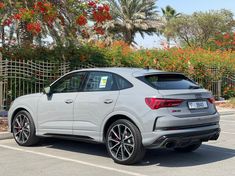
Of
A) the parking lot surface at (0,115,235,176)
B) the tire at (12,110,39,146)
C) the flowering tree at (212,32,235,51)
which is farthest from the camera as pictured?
the flowering tree at (212,32,235,51)

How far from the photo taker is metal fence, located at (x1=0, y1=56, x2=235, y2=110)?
45.7 ft

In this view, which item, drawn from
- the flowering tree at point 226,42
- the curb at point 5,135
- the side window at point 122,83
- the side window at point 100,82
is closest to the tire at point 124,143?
the side window at point 122,83

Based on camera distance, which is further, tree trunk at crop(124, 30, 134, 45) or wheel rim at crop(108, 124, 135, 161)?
tree trunk at crop(124, 30, 134, 45)

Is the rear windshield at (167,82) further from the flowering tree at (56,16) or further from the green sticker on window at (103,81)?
the flowering tree at (56,16)

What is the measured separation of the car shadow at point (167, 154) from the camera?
7.57 meters

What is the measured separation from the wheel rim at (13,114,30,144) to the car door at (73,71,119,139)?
1.41 m

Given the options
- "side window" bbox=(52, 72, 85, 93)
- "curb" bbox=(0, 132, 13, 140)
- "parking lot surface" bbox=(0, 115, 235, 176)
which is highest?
"side window" bbox=(52, 72, 85, 93)

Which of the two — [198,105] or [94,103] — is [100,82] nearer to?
[94,103]

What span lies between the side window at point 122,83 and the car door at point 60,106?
2.96 feet

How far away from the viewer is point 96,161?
25.1 feet

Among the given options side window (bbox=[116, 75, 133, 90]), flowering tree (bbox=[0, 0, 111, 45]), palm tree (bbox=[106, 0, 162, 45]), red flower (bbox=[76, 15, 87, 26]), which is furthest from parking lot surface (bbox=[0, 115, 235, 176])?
palm tree (bbox=[106, 0, 162, 45])

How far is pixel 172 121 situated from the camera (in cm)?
696

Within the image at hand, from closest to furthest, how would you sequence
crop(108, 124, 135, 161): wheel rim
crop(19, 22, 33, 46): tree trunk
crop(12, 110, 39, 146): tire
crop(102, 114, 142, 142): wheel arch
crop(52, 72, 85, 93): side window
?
crop(102, 114, 142, 142): wheel arch → crop(108, 124, 135, 161): wheel rim → crop(52, 72, 85, 93): side window → crop(12, 110, 39, 146): tire → crop(19, 22, 33, 46): tree trunk

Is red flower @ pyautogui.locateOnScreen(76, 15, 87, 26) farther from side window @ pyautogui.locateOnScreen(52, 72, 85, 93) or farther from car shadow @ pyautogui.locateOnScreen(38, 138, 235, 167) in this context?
side window @ pyautogui.locateOnScreen(52, 72, 85, 93)
